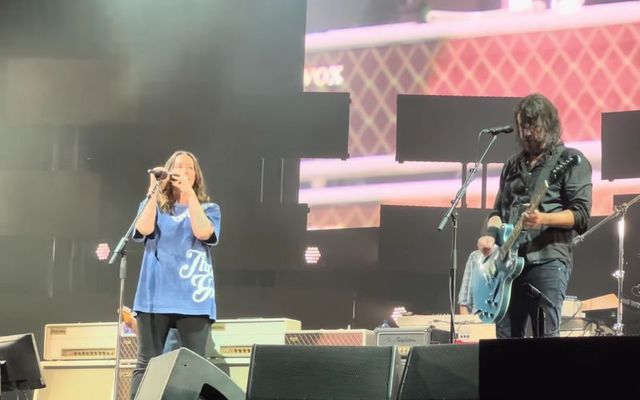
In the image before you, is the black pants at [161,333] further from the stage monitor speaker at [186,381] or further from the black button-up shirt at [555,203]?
the black button-up shirt at [555,203]

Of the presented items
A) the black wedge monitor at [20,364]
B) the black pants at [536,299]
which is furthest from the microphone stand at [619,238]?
the black wedge monitor at [20,364]

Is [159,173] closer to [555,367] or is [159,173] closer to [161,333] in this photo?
[161,333]

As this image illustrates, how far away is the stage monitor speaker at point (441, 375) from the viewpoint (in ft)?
8.58

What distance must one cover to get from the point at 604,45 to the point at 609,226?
1.31 m

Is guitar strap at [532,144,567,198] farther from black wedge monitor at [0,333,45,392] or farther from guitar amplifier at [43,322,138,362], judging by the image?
guitar amplifier at [43,322,138,362]

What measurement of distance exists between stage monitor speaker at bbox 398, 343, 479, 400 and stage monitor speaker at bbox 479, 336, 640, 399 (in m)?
0.60

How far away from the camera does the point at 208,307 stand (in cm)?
396

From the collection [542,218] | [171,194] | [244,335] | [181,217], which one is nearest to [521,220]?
[542,218]

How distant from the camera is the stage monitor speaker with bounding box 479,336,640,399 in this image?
1.96 m

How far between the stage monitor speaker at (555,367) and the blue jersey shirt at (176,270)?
213 cm

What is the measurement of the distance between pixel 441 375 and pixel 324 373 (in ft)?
1.32

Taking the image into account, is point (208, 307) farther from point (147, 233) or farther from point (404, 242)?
point (404, 242)

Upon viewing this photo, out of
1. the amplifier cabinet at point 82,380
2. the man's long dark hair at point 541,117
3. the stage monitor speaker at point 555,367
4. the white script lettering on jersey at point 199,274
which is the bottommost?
the amplifier cabinet at point 82,380

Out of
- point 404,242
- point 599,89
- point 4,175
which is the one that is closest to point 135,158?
point 4,175
